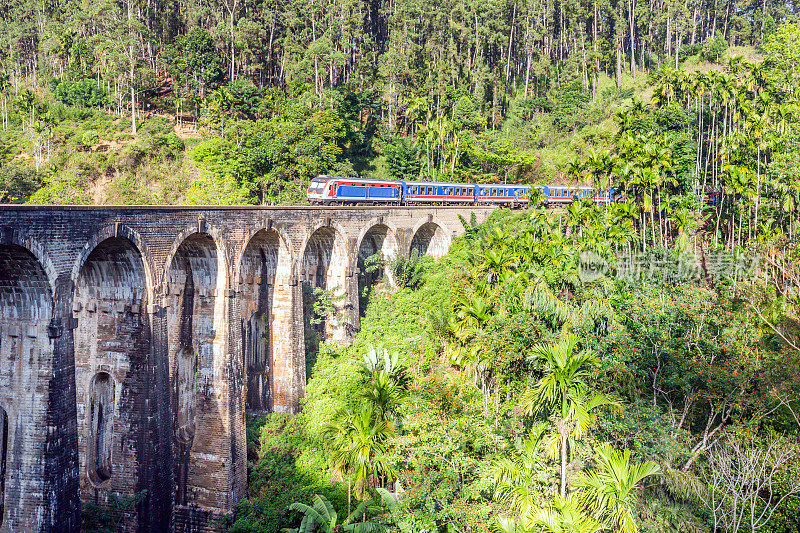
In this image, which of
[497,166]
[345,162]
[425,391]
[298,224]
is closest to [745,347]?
[425,391]

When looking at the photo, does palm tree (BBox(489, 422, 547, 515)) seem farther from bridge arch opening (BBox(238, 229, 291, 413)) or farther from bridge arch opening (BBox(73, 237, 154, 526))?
bridge arch opening (BBox(238, 229, 291, 413))

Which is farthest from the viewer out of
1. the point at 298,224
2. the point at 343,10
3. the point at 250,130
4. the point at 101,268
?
the point at 343,10

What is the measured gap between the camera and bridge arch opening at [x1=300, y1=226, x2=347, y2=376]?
3048cm

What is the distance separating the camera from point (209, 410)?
21750 mm

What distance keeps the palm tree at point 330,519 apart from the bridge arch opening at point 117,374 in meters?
5.35

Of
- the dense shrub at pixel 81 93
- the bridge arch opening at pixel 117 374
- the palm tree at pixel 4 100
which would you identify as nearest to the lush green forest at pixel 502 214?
the dense shrub at pixel 81 93

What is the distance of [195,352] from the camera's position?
22.0m

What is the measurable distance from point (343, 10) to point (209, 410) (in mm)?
55571

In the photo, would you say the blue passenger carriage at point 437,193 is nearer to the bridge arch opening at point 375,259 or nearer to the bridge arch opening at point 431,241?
the bridge arch opening at point 431,241

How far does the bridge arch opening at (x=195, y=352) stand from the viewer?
2150 cm

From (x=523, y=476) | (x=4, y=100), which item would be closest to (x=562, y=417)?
(x=523, y=476)

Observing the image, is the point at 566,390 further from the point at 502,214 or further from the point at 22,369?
the point at 502,214

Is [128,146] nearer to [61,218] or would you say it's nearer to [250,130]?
[250,130]

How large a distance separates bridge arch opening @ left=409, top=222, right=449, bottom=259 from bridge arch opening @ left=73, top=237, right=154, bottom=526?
25.7m
